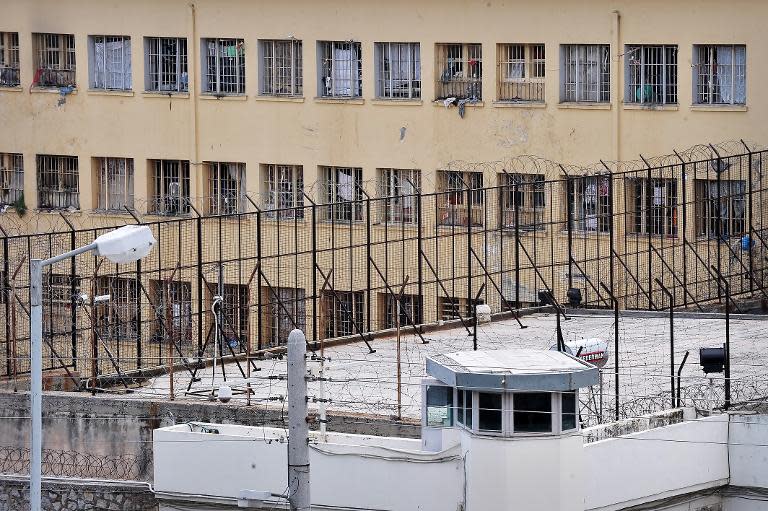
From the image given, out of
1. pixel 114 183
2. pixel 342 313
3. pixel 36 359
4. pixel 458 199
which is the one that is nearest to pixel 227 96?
pixel 114 183

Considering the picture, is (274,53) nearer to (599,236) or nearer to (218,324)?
(599,236)

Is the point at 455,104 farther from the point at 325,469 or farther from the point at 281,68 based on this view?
the point at 325,469

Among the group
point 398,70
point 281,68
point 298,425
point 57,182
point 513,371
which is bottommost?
point 298,425

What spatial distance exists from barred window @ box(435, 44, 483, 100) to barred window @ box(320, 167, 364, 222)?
2641mm

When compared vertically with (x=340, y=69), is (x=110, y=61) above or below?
above

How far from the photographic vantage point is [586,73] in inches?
1716

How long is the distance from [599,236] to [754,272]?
3.63 meters

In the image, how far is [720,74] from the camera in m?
41.8

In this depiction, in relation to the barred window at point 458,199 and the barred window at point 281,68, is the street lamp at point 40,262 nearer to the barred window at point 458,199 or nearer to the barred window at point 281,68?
the barred window at point 458,199

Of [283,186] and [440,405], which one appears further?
[283,186]

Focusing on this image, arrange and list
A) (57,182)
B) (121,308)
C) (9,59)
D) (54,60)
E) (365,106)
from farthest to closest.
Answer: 1. (9,59)
2. (57,182)
3. (54,60)
4. (365,106)
5. (121,308)

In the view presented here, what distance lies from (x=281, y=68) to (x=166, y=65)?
3.15m

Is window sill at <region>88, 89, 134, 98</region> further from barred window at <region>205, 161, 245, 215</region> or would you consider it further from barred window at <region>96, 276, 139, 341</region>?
barred window at <region>96, 276, 139, 341</region>

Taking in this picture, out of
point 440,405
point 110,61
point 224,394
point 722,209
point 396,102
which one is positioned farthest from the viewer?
point 110,61
